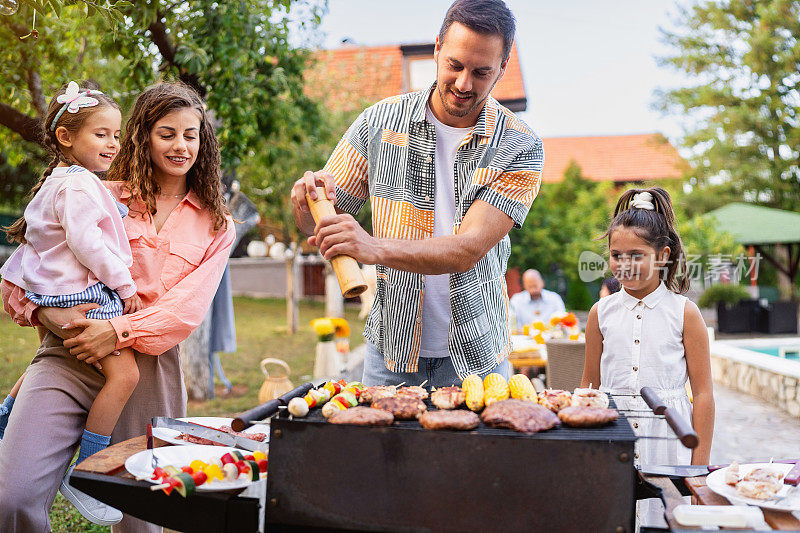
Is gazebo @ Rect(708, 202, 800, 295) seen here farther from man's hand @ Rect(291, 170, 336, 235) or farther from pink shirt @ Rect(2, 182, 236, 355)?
man's hand @ Rect(291, 170, 336, 235)

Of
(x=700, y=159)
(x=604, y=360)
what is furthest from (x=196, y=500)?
(x=700, y=159)

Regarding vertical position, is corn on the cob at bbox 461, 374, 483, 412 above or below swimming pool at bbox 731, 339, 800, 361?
above

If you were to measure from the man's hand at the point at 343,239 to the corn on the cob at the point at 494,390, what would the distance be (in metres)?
0.53

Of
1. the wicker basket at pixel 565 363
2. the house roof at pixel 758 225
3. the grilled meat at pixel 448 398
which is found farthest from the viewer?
the house roof at pixel 758 225

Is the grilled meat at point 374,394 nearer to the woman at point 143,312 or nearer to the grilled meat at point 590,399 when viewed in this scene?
the grilled meat at point 590,399

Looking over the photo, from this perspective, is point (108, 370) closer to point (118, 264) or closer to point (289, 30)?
point (118, 264)

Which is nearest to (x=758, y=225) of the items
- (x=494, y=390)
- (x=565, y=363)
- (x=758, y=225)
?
(x=758, y=225)

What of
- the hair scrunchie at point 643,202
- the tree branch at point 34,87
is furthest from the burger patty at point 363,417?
the tree branch at point 34,87

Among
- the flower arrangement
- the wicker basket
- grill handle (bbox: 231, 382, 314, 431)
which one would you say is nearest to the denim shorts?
grill handle (bbox: 231, 382, 314, 431)

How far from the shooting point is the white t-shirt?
2471 mm

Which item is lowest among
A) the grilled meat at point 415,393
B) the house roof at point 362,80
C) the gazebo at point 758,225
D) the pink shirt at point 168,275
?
the grilled meat at point 415,393

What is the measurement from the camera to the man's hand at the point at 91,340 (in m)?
2.32

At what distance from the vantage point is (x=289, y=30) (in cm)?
687

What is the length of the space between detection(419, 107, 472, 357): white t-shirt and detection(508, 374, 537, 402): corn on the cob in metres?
0.42
